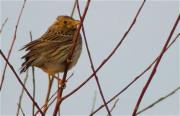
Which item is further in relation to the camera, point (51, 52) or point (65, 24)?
point (65, 24)

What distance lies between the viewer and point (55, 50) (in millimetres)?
5805

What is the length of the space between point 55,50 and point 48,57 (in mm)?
168

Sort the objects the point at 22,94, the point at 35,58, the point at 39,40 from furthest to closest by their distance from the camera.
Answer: the point at 39,40
the point at 35,58
the point at 22,94

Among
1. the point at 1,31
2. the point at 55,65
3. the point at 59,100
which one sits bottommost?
the point at 55,65

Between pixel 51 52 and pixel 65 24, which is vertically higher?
pixel 65 24

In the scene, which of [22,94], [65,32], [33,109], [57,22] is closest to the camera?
[33,109]

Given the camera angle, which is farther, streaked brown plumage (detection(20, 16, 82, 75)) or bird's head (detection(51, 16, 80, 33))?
bird's head (detection(51, 16, 80, 33))

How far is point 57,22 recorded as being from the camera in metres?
6.80

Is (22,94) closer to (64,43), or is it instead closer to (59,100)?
(59,100)

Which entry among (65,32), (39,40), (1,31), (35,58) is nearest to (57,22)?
(65,32)

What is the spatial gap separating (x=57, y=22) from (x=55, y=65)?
50.1 inches

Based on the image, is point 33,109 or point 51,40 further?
point 51,40

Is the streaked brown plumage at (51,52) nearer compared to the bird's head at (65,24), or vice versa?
the streaked brown plumage at (51,52)

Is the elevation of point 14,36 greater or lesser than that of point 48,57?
greater
